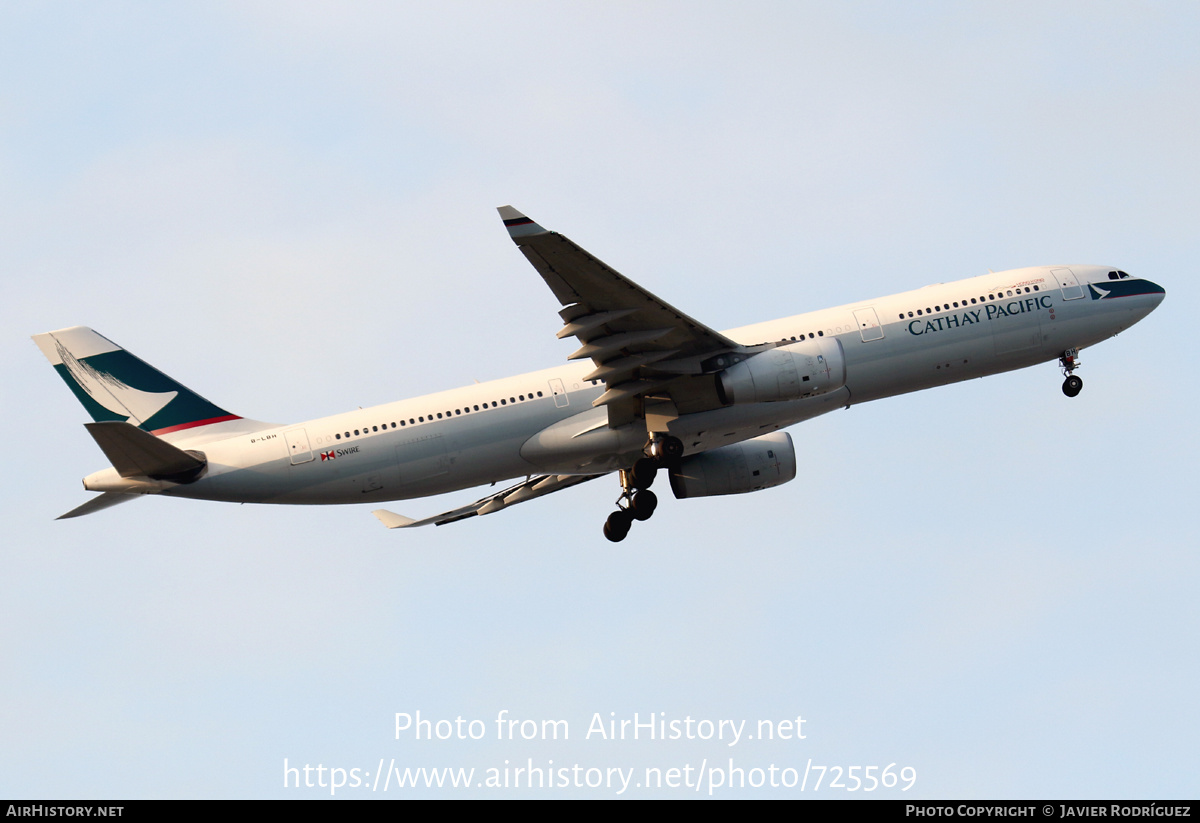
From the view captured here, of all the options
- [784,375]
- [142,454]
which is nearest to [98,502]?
[142,454]

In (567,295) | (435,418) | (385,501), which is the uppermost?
(567,295)

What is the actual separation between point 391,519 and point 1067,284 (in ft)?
73.6

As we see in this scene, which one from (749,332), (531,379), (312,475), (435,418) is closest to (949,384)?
(749,332)

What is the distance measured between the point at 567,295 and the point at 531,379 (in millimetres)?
4800

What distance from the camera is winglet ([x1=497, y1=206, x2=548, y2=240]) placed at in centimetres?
2839

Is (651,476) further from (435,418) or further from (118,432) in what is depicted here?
(118,432)

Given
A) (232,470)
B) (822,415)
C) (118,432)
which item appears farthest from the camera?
(822,415)

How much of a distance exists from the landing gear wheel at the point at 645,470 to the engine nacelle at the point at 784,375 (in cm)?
417

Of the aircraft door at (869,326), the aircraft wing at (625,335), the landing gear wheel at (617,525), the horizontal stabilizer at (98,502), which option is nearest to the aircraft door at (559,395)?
the aircraft wing at (625,335)

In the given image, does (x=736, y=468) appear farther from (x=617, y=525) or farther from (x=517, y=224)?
(x=517, y=224)

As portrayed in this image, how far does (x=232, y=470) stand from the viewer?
111 ft

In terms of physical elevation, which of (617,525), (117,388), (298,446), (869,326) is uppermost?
(117,388)

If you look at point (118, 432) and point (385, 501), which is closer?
point (118, 432)

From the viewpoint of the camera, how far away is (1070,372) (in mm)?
38531
